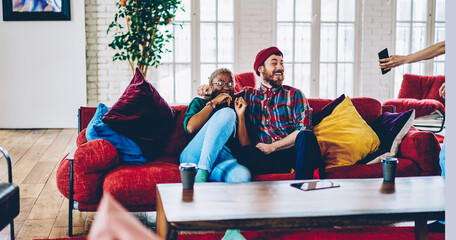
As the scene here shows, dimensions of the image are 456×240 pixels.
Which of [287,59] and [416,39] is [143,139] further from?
[416,39]

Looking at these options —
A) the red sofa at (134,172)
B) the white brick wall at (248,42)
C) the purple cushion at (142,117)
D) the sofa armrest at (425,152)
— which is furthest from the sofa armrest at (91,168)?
the white brick wall at (248,42)

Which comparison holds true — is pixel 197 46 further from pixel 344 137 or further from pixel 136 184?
pixel 136 184

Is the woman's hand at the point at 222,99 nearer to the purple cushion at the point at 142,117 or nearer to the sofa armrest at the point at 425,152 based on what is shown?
the purple cushion at the point at 142,117

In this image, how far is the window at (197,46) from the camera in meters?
7.40

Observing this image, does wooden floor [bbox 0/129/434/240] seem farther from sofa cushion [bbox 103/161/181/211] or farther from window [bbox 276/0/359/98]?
window [bbox 276/0/359/98]

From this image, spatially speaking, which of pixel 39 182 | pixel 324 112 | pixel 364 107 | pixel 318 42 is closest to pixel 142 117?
pixel 324 112

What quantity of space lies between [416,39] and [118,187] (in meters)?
6.71

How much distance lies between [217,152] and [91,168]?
73cm

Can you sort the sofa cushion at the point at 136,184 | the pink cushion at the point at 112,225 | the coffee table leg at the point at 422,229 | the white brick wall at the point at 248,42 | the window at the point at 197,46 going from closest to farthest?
the pink cushion at the point at 112,225 → the coffee table leg at the point at 422,229 → the sofa cushion at the point at 136,184 → the white brick wall at the point at 248,42 → the window at the point at 197,46

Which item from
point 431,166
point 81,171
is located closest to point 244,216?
point 81,171

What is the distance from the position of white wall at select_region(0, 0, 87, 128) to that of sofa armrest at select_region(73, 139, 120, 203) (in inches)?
180

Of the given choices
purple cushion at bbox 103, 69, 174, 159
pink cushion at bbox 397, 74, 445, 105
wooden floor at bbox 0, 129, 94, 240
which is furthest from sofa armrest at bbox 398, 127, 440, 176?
pink cushion at bbox 397, 74, 445, 105

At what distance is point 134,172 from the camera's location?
2.64 m

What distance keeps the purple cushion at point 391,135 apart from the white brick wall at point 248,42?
14.4 feet
